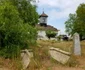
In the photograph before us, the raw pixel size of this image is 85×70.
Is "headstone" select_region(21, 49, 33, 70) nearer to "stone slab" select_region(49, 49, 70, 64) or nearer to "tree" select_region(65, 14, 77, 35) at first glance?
"stone slab" select_region(49, 49, 70, 64)

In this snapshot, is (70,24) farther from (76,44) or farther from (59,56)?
(59,56)

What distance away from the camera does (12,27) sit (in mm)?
15844

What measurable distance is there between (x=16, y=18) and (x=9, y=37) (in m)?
1.29

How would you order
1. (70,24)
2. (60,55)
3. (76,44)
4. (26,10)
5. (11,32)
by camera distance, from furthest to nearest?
1. (70,24)
2. (26,10)
3. (76,44)
4. (11,32)
5. (60,55)

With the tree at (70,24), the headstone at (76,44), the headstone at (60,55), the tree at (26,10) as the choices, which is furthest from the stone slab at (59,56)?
the tree at (70,24)

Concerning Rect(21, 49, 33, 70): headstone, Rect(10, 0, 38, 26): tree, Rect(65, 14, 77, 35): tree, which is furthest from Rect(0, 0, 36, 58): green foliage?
Rect(65, 14, 77, 35): tree

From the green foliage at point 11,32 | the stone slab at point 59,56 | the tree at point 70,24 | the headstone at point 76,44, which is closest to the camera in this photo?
the stone slab at point 59,56

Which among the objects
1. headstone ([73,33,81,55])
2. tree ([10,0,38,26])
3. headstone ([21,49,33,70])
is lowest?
headstone ([21,49,33,70])

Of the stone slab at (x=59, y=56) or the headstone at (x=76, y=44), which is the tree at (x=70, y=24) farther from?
the stone slab at (x=59, y=56)

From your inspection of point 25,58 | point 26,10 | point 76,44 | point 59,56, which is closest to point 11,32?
point 25,58

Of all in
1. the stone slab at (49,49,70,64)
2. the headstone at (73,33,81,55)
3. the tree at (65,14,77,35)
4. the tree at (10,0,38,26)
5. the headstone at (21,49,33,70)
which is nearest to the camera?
the headstone at (21,49,33,70)

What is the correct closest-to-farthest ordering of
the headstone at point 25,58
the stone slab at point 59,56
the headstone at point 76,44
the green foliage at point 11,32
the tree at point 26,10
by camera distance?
1. the headstone at point 25,58
2. the stone slab at point 59,56
3. the green foliage at point 11,32
4. the headstone at point 76,44
5. the tree at point 26,10

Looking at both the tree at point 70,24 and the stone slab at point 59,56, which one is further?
the tree at point 70,24

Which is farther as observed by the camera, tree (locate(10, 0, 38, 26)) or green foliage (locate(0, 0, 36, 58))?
tree (locate(10, 0, 38, 26))
